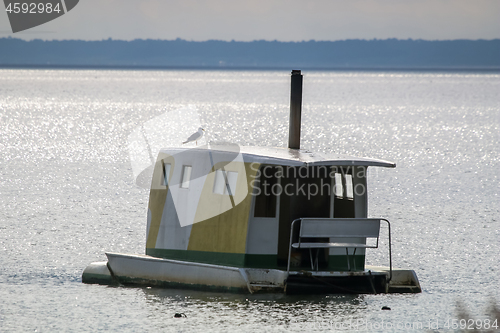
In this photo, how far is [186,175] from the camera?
16.4 metres

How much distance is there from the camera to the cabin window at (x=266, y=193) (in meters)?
15.3

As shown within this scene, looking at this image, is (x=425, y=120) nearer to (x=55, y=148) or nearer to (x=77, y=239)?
(x=55, y=148)

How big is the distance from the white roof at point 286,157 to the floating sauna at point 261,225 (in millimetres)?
22

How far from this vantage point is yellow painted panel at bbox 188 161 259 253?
15086 millimetres

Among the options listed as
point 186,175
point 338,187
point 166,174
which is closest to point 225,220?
point 186,175

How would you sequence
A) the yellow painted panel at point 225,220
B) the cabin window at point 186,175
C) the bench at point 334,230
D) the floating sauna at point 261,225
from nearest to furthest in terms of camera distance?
the bench at point 334,230, the floating sauna at point 261,225, the yellow painted panel at point 225,220, the cabin window at point 186,175

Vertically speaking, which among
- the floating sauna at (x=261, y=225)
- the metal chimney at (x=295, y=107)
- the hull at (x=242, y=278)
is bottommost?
the hull at (x=242, y=278)

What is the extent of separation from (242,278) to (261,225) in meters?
1.19

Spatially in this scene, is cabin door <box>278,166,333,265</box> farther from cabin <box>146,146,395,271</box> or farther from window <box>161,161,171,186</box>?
window <box>161,161,171,186</box>

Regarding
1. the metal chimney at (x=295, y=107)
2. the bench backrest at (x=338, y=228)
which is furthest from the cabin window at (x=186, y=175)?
the bench backrest at (x=338, y=228)

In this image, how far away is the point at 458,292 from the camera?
58.9 ft

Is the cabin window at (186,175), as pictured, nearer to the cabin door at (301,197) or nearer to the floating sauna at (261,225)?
the floating sauna at (261,225)

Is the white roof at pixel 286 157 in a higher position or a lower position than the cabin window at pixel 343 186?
higher

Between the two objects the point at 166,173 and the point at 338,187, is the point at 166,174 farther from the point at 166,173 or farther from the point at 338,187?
the point at 338,187
